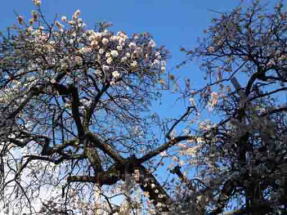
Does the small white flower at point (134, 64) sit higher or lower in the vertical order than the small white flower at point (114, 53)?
lower

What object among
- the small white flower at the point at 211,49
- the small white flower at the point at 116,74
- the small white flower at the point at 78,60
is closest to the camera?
the small white flower at the point at 211,49

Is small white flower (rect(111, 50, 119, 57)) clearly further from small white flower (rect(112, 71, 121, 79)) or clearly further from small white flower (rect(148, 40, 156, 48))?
small white flower (rect(148, 40, 156, 48))

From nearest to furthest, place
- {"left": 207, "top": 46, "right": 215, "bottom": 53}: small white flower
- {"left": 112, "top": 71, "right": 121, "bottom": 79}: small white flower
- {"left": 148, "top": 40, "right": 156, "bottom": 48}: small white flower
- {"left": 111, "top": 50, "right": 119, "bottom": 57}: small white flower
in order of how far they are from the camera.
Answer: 1. {"left": 207, "top": 46, "right": 215, "bottom": 53}: small white flower
2. {"left": 112, "top": 71, "right": 121, "bottom": 79}: small white flower
3. {"left": 111, "top": 50, "right": 119, "bottom": 57}: small white flower
4. {"left": 148, "top": 40, "right": 156, "bottom": 48}: small white flower

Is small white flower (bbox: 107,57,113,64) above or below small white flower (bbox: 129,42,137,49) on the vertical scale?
below

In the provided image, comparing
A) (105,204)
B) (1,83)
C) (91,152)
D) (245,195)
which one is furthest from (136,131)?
(245,195)

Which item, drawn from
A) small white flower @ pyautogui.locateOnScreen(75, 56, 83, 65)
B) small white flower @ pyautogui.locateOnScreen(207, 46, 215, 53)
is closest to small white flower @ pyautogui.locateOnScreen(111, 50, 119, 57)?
small white flower @ pyautogui.locateOnScreen(75, 56, 83, 65)

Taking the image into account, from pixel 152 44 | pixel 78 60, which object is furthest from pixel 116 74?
pixel 152 44

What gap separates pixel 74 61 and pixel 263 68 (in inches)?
112

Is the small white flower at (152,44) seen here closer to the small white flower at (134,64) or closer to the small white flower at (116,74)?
the small white flower at (134,64)

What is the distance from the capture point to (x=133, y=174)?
714 centimetres

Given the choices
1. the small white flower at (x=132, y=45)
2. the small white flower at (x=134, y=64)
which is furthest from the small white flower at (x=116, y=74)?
the small white flower at (x=132, y=45)

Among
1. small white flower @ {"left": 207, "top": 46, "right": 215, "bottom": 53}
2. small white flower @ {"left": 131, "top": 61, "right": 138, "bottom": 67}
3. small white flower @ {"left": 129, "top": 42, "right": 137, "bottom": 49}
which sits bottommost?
small white flower @ {"left": 207, "top": 46, "right": 215, "bottom": 53}

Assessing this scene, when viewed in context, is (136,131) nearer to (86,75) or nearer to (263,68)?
(86,75)

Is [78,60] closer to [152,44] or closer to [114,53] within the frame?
[114,53]
